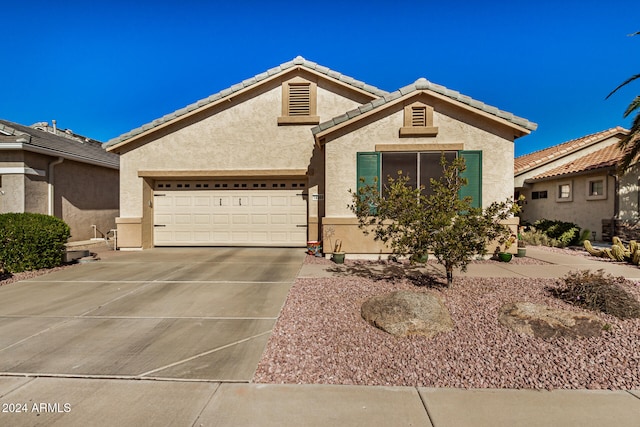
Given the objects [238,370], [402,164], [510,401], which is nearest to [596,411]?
[510,401]

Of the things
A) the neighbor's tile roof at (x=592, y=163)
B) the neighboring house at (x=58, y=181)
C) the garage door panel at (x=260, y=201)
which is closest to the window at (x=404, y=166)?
the garage door panel at (x=260, y=201)

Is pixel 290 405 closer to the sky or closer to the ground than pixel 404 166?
closer to the ground

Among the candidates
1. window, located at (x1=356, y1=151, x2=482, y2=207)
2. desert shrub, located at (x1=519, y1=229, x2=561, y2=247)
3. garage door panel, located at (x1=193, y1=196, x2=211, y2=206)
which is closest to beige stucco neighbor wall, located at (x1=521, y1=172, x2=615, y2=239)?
desert shrub, located at (x1=519, y1=229, x2=561, y2=247)

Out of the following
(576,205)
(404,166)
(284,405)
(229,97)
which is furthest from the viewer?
(576,205)

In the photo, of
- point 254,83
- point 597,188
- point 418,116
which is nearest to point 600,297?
point 418,116

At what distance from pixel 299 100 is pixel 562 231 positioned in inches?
453

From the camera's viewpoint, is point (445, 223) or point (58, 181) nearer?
point (445, 223)

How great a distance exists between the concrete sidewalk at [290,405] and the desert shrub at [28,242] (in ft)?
19.3

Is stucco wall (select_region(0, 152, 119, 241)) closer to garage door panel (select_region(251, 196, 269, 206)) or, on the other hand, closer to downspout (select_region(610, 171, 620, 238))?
garage door panel (select_region(251, 196, 269, 206))

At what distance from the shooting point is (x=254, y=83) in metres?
10.9

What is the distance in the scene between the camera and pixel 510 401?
2746 millimetres

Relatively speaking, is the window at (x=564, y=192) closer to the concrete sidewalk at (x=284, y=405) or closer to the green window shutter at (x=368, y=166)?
the green window shutter at (x=368, y=166)

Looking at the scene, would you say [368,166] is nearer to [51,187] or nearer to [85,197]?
[51,187]

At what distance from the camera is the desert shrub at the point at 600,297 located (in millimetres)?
4328
